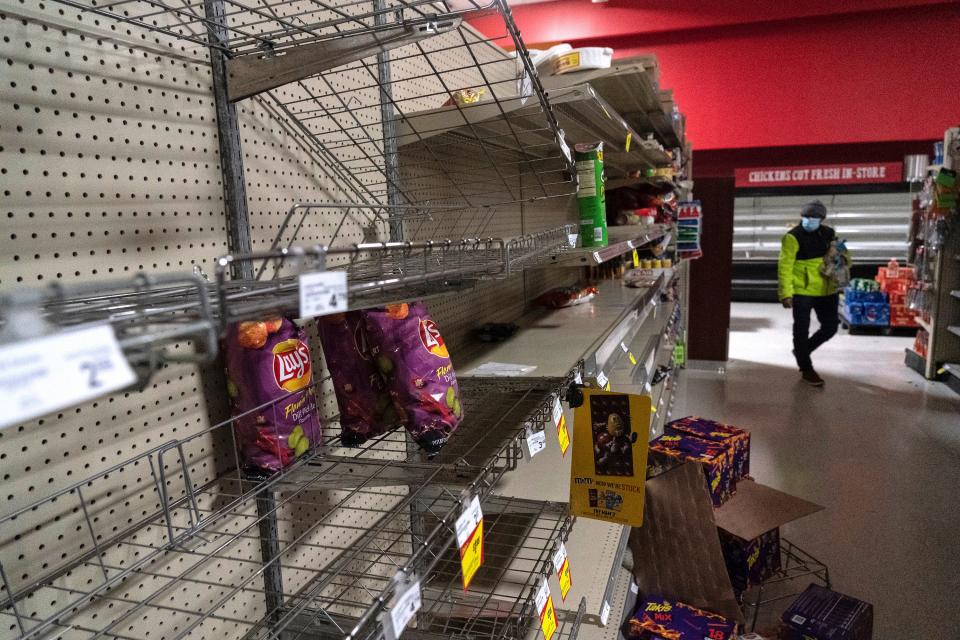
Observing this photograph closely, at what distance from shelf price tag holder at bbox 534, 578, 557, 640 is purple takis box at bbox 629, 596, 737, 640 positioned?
102cm

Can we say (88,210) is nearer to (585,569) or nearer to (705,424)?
(585,569)

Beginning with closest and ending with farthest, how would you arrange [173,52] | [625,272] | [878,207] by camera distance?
[173,52] < [625,272] < [878,207]

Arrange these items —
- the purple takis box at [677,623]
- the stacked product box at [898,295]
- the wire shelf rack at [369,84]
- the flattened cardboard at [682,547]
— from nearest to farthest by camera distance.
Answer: the wire shelf rack at [369,84], the purple takis box at [677,623], the flattened cardboard at [682,547], the stacked product box at [898,295]

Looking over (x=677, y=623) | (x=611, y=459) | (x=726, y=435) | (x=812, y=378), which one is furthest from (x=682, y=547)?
(x=812, y=378)

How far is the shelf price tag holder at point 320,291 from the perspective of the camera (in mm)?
595

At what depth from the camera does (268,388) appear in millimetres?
1030

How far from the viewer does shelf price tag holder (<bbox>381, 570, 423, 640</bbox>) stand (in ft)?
2.38

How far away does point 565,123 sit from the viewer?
83.4 inches

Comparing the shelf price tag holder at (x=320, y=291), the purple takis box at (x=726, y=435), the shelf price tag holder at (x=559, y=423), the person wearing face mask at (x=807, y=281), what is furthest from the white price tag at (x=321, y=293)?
the person wearing face mask at (x=807, y=281)

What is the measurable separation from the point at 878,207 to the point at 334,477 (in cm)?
1081

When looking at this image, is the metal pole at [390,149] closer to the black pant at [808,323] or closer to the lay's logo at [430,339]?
the lay's logo at [430,339]

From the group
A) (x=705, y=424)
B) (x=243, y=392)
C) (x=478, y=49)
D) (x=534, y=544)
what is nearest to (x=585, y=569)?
(x=534, y=544)

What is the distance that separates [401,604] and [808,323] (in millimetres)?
6295

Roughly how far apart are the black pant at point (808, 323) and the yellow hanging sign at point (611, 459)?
17.2 feet
